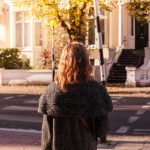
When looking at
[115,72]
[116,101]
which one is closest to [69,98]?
[116,101]

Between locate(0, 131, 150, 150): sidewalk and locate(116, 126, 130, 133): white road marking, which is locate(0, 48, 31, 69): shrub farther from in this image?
locate(0, 131, 150, 150): sidewalk

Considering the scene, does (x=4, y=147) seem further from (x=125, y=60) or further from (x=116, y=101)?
(x=125, y=60)

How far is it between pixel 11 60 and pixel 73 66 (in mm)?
23527

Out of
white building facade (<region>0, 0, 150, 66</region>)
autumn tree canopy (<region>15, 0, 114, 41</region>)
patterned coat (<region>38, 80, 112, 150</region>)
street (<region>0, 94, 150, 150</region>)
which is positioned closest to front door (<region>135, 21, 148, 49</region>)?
white building facade (<region>0, 0, 150, 66</region>)

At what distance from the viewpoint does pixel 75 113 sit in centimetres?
442

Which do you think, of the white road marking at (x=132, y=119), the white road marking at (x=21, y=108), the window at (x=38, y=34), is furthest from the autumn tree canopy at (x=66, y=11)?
the window at (x=38, y=34)

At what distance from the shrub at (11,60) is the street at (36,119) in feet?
25.5

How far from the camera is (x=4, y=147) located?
1015 centimetres

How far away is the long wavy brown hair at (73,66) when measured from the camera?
170 inches

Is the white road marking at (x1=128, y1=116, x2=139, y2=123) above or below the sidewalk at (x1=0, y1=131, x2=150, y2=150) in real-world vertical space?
below

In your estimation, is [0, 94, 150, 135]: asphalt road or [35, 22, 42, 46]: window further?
[35, 22, 42, 46]: window

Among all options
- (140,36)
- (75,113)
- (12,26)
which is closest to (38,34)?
(12,26)

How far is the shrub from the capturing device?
27336 mm

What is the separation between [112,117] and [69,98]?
10.1 metres
